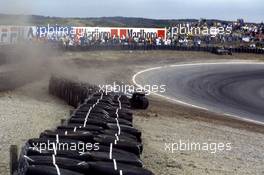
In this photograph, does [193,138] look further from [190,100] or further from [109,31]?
[109,31]

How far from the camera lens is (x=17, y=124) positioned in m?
15.6

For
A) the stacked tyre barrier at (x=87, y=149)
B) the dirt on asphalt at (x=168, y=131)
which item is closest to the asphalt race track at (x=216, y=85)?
the dirt on asphalt at (x=168, y=131)

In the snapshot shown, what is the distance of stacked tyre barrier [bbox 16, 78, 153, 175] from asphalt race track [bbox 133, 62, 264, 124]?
1237 cm

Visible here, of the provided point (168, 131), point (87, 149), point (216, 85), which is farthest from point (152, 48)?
point (87, 149)

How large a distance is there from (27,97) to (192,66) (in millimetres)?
27620

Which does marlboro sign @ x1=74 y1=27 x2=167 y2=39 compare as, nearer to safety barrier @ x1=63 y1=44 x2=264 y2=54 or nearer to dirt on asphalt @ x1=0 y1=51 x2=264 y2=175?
safety barrier @ x1=63 y1=44 x2=264 y2=54

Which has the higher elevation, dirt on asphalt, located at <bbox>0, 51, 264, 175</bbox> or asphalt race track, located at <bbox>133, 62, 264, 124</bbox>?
dirt on asphalt, located at <bbox>0, 51, 264, 175</bbox>

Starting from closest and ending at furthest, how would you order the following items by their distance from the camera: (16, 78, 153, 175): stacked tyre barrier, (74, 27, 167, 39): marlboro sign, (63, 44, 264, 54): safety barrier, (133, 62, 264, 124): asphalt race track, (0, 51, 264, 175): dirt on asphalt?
(16, 78, 153, 175): stacked tyre barrier, (0, 51, 264, 175): dirt on asphalt, (133, 62, 264, 124): asphalt race track, (63, 44, 264, 54): safety barrier, (74, 27, 167, 39): marlboro sign

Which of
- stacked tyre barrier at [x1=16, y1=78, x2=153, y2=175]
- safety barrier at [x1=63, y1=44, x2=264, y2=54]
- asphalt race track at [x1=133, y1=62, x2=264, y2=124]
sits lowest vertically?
asphalt race track at [x1=133, y1=62, x2=264, y2=124]

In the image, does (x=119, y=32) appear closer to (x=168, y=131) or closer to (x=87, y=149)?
(x=168, y=131)

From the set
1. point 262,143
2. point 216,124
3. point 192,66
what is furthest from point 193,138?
point 192,66

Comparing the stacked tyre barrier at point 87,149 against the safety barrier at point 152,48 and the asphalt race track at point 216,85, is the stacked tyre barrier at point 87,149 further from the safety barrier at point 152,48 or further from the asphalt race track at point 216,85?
the safety barrier at point 152,48

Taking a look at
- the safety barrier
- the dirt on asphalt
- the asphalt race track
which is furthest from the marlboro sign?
the dirt on asphalt

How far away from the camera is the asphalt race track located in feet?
85.8
